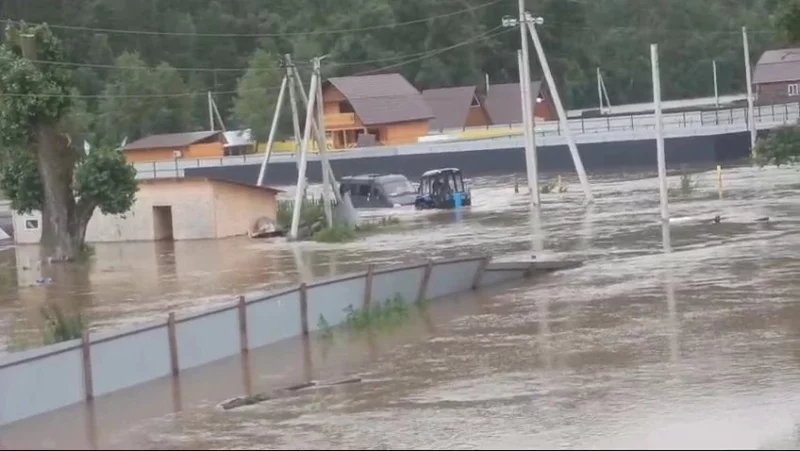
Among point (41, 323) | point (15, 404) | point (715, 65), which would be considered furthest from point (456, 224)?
point (715, 65)

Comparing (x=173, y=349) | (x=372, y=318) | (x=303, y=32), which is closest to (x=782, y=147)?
(x=372, y=318)

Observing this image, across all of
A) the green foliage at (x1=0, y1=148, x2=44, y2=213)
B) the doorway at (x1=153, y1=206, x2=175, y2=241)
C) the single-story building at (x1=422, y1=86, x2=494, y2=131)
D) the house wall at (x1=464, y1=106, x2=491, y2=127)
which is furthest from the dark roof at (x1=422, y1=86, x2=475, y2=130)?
the green foliage at (x1=0, y1=148, x2=44, y2=213)

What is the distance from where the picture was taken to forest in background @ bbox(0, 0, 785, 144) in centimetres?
9050

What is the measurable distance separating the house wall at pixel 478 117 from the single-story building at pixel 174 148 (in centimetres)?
1758

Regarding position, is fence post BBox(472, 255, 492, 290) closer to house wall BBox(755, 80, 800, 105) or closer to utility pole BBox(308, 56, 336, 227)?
utility pole BBox(308, 56, 336, 227)

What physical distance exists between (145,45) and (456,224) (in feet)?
191

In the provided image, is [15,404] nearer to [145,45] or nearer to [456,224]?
[456,224]

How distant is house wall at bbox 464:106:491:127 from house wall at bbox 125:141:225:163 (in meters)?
17.8

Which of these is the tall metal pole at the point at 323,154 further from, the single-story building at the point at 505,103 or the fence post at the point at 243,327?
the single-story building at the point at 505,103

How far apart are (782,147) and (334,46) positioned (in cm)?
8201

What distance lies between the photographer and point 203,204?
4759 centimetres

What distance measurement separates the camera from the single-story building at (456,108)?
94.6m

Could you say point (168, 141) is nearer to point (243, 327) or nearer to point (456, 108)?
point (456, 108)

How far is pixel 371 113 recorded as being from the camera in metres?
87.7
